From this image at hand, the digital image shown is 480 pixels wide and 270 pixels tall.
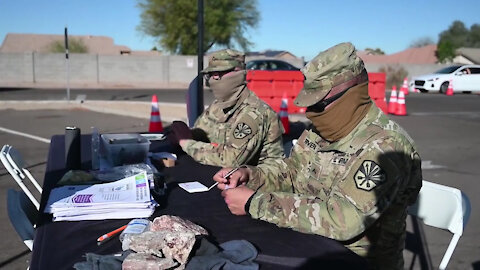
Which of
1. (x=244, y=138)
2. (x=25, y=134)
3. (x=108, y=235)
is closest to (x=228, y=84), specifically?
(x=244, y=138)

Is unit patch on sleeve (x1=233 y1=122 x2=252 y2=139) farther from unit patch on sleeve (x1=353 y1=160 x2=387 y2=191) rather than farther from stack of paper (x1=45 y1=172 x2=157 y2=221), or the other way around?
unit patch on sleeve (x1=353 y1=160 x2=387 y2=191)

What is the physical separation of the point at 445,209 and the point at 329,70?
1.16m

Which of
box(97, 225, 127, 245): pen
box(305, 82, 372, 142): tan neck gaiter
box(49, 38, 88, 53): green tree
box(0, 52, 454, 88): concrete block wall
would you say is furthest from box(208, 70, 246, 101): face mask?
box(49, 38, 88, 53): green tree

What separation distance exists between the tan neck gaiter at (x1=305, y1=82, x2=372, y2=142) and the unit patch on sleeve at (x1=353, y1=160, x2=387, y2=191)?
0.75 ft

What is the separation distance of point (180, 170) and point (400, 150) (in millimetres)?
1580

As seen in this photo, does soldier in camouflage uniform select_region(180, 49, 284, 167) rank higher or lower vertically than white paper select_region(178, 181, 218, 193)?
higher

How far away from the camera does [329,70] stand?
180 cm

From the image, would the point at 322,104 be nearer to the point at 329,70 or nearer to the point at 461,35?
the point at 329,70

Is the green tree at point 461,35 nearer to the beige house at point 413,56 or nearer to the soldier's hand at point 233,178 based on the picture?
the beige house at point 413,56

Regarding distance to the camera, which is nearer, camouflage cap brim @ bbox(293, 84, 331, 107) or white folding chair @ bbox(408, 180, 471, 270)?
camouflage cap brim @ bbox(293, 84, 331, 107)

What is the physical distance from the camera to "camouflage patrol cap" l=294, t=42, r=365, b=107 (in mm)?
1794

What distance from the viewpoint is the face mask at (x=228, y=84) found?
333 centimetres

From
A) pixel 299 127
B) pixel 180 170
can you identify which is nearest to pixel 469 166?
pixel 299 127

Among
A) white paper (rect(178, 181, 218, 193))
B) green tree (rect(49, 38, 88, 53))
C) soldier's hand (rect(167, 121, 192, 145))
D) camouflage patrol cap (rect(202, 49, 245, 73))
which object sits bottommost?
white paper (rect(178, 181, 218, 193))
